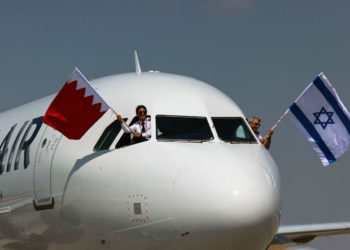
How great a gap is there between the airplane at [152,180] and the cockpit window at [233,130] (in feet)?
0.09

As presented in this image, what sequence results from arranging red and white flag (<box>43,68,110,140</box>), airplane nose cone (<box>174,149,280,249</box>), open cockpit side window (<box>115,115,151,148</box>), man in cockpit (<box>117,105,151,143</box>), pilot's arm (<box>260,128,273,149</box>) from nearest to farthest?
airplane nose cone (<box>174,149,280,249</box>), man in cockpit (<box>117,105,151,143</box>), open cockpit side window (<box>115,115,151,148</box>), red and white flag (<box>43,68,110,140</box>), pilot's arm (<box>260,128,273,149</box>)

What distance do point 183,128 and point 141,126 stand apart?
0.73 m

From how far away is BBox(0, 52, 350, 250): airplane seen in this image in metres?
12.4

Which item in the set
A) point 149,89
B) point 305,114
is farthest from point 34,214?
point 305,114

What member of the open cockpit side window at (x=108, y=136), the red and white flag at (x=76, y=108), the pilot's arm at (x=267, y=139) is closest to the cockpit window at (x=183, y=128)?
the open cockpit side window at (x=108, y=136)

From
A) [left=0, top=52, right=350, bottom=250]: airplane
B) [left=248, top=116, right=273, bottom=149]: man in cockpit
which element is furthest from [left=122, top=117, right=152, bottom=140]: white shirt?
[left=248, top=116, right=273, bottom=149]: man in cockpit

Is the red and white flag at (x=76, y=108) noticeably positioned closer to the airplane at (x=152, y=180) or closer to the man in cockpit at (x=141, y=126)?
the airplane at (x=152, y=180)

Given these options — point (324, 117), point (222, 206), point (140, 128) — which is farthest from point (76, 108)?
point (324, 117)

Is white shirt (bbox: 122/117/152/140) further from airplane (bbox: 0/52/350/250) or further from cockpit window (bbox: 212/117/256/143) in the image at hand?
cockpit window (bbox: 212/117/256/143)

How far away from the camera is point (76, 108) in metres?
15.1

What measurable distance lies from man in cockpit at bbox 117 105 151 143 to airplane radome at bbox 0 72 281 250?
0.41 feet

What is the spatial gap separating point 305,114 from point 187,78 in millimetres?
2638

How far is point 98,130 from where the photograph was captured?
14.6 meters

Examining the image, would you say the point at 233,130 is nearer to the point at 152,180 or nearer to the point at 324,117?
the point at 152,180
